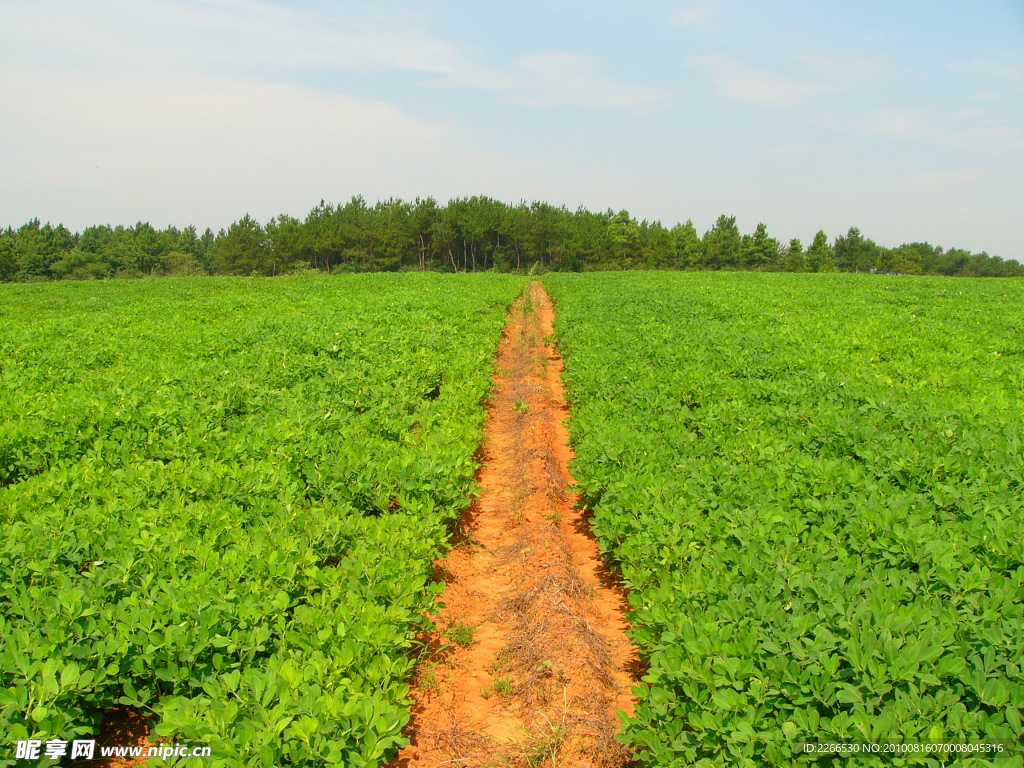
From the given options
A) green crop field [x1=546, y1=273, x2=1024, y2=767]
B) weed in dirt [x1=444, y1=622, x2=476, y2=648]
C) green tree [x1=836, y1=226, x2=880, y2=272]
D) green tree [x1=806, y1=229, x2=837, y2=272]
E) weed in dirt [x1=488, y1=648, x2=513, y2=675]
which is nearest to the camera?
green crop field [x1=546, y1=273, x2=1024, y2=767]

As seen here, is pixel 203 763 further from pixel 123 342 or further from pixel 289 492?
pixel 123 342

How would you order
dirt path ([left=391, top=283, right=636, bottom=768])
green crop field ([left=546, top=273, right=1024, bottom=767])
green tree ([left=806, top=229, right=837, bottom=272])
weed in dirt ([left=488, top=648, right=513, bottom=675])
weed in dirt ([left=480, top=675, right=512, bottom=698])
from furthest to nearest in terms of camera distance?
green tree ([left=806, top=229, right=837, bottom=272]) < weed in dirt ([left=488, top=648, right=513, bottom=675]) < weed in dirt ([left=480, top=675, right=512, bottom=698]) < dirt path ([left=391, top=283, right=636, bottom=768]) < green crop field ([left=546, top=273, right=1024, bottom=767])

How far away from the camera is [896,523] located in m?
4.12

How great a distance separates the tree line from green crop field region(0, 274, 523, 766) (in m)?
60.1

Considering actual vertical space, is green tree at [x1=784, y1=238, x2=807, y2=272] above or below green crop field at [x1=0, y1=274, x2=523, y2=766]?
above

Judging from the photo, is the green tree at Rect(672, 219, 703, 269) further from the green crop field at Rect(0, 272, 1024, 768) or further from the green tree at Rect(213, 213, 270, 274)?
the green crop field at Rect(0, 272, 1024, 768)

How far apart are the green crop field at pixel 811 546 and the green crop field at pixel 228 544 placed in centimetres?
160

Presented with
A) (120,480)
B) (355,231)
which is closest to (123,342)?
(120,480)

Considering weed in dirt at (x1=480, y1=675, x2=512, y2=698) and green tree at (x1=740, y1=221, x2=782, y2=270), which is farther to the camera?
green tree at (x1=740, y1=221, x2=782, y2=270)

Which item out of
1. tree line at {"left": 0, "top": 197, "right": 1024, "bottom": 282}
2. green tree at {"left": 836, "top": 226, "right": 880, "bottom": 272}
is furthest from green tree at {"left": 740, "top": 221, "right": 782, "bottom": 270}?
green tree at {"left": 836, "top": 226, "right": 880, "bottom": 272}

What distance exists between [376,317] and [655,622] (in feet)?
46.3

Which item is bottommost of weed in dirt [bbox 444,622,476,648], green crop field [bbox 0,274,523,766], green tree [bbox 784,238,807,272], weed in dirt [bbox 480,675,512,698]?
weed in dirt [bbox 480,675,512,698]

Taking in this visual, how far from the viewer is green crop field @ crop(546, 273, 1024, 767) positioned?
271 centimetres

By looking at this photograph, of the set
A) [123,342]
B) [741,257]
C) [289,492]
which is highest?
[741,257]
